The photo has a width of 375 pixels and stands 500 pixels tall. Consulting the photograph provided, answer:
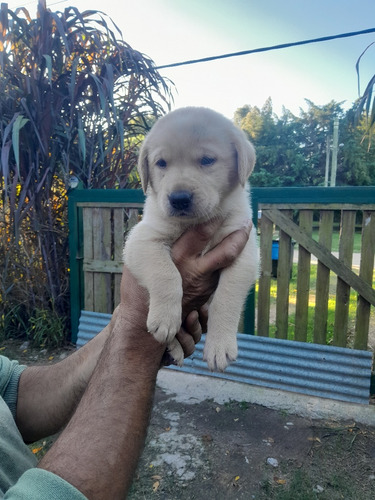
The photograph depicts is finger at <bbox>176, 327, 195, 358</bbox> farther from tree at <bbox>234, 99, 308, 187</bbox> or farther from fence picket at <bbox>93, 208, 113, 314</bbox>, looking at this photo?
tree at <bbox>234, 99, 308, 187</bbox>

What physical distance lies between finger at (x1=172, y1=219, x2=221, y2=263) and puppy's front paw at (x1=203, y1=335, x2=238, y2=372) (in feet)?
1.46

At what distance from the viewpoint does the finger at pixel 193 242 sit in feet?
6.89

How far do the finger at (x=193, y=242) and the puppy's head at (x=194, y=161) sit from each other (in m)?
0.07

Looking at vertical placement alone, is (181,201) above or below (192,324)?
above

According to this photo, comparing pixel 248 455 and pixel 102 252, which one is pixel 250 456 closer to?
pixel 248 455

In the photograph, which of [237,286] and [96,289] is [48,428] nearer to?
[237,286]

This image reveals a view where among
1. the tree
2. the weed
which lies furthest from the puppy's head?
the tree

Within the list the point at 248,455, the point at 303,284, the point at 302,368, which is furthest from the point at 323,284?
the point at 248,455

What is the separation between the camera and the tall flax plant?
488 centimetres

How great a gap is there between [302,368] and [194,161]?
9.46 feet

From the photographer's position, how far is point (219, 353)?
1.98 m

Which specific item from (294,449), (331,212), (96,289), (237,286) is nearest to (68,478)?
(237,286)

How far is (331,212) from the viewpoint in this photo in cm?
409

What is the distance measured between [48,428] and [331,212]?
3241 millimetres
